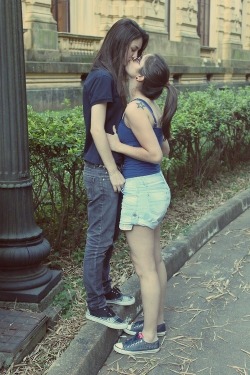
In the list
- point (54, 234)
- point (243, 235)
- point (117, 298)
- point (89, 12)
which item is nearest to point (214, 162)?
point (243, 235)

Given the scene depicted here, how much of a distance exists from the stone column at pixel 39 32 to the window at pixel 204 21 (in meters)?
11.3

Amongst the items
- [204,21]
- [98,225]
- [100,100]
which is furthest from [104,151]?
[204,21]

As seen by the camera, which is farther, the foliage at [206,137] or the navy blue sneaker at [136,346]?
the foliage at [206,137]

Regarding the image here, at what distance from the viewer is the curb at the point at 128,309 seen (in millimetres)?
3100

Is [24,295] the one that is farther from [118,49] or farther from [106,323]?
[118,49]

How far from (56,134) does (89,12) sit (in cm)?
1377

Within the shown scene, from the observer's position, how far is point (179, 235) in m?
5.45

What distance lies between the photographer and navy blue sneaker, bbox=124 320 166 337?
367 cm

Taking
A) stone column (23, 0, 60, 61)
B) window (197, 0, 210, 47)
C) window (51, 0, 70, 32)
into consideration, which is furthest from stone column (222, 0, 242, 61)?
stone column (23, 0, 60, 61)

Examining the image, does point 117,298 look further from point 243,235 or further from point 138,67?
point 243,235

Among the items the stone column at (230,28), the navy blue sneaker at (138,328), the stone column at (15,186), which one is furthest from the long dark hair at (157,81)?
the stone column at (230,28)

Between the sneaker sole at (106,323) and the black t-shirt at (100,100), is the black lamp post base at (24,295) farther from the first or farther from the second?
the black t-shirt at (100,100)

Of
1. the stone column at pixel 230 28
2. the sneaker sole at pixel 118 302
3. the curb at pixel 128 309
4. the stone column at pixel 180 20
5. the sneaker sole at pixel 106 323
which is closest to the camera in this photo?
the curb at pixel 128 309

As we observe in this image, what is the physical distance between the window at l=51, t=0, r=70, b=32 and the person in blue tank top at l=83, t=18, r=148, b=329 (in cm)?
1347
